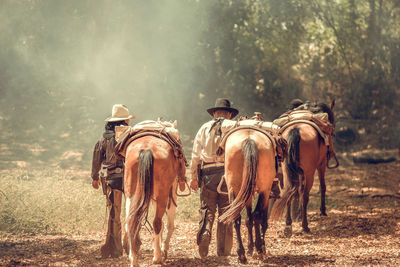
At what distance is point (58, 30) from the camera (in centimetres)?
1647

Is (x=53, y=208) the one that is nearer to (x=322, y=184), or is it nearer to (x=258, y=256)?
(x=258, y=256)

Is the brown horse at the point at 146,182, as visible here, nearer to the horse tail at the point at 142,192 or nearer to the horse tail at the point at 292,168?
the horse tail at the point at 142,192

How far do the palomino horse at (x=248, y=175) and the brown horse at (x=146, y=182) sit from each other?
0.71m

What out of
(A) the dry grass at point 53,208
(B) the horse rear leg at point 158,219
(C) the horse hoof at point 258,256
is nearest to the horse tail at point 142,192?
(B) the horse rear leg at point 158,219

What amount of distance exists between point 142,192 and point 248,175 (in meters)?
1.24

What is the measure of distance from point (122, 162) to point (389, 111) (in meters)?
13.2

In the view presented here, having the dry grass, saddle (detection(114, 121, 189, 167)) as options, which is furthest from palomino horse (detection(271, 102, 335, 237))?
saddle (detection(114, 121, 189, 167))

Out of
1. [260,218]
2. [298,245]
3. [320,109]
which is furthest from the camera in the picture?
[320,109]

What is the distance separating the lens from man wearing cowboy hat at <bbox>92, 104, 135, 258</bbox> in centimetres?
600

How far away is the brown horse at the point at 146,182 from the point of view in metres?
5.09

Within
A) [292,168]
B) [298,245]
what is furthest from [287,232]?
[292,168]

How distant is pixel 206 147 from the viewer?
247 inches

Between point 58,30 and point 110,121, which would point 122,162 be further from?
point 58,30

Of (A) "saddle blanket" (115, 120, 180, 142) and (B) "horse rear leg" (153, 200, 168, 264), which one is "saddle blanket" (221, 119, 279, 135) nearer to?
(A) "saddle blanket" (115, 120, 180, 142)
